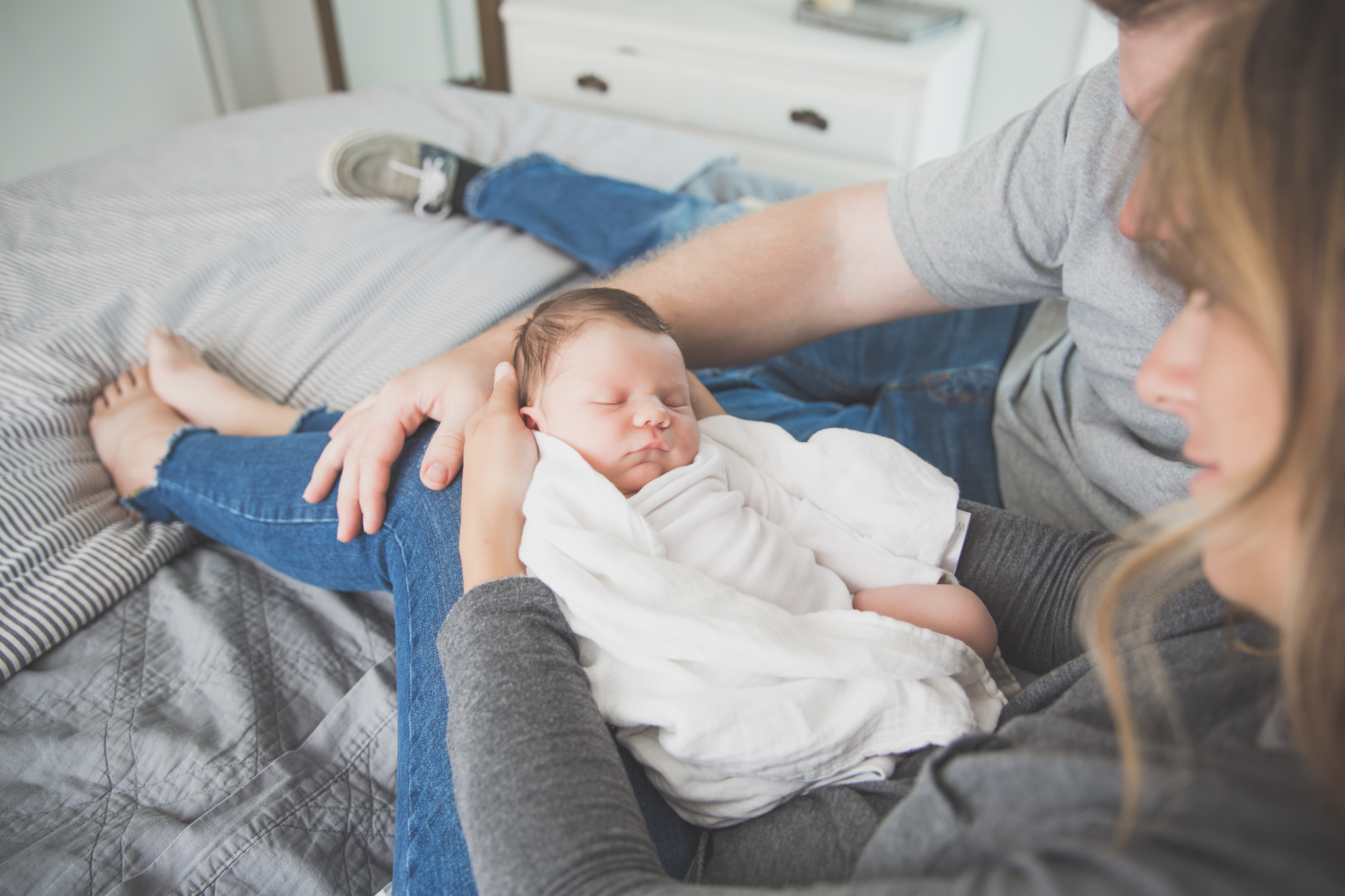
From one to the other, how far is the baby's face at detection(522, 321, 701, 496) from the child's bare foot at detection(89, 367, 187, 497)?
593 millimetres

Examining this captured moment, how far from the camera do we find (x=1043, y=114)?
36.4 inches

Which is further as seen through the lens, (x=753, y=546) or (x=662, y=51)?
(x=662, y=51)

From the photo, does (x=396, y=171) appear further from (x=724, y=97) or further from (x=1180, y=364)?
(x=1180, y=364)

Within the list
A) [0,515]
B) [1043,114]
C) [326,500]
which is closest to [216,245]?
[0,515]

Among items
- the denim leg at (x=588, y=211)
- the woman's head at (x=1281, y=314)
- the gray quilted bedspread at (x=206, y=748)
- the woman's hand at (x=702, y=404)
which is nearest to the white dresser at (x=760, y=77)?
the denim leg at (x=588, y=211)

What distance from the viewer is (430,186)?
1545 mm

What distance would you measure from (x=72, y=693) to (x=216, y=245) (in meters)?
0.81

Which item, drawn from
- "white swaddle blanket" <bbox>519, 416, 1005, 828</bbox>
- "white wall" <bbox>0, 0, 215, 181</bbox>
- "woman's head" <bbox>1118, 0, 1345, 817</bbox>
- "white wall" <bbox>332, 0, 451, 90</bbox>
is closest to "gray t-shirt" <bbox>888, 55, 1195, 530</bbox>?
"white swaddle blanket" <bbox>519, 416, 1005, 828</bbox>

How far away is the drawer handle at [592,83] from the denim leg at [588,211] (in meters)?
1.24

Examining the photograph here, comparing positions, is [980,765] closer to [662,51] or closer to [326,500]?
[326,500]

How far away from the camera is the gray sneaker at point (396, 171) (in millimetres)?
1530

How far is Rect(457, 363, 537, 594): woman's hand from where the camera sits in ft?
2.28

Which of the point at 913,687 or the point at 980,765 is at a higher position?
the point at 980,765

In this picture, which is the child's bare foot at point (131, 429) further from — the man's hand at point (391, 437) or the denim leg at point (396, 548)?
the man's hand at point (391, 437)
